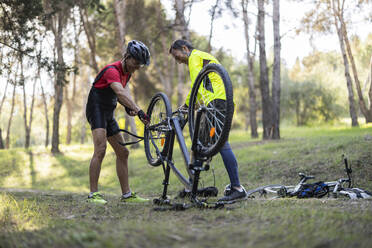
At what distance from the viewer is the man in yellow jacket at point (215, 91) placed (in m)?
Result: 3.89

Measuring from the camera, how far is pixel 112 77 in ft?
14.9

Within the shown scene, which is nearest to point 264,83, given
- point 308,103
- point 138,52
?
point 138,52

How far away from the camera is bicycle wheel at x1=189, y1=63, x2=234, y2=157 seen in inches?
139

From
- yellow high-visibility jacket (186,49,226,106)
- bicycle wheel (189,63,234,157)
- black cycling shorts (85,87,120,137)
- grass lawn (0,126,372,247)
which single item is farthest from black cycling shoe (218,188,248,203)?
black cycling shorts (85,87,120,137)

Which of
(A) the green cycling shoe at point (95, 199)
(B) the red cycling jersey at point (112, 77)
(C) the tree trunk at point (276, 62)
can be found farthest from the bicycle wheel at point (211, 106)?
(C) the tree trunk at point (276, 62)

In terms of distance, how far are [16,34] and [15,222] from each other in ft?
19.8

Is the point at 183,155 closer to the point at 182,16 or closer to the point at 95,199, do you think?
the point at 95,199

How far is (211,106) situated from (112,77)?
1461 millimetres

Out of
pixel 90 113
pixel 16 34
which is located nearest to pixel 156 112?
pixel 90 113

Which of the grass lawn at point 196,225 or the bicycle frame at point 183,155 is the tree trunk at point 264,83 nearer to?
the grass lawn at point 196,225

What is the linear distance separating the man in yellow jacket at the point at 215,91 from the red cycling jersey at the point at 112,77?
0.77 m

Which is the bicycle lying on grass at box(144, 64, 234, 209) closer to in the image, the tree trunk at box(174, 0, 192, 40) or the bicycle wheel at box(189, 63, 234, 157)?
the bicycle wheel at box(189, 63, 234, 157)

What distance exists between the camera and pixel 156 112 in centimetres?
536

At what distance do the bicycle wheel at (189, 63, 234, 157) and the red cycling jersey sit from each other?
Result: 1110mm
